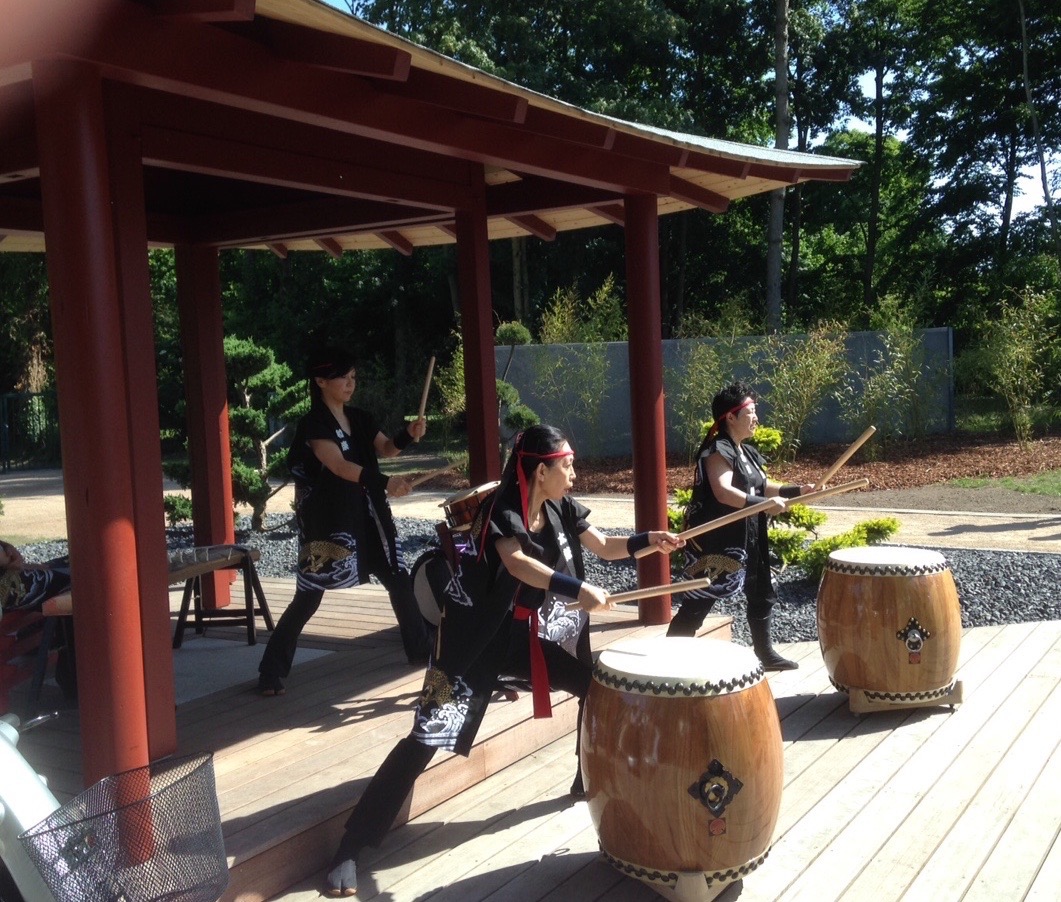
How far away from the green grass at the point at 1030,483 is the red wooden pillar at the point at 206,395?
29.9 feet

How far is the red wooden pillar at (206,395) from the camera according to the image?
21.0ft

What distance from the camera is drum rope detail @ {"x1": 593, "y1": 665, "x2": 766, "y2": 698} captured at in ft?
9.91

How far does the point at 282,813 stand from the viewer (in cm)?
344

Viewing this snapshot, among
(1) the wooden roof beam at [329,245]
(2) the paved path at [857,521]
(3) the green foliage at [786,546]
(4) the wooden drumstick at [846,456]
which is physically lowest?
(2) the paved path at [857,521]

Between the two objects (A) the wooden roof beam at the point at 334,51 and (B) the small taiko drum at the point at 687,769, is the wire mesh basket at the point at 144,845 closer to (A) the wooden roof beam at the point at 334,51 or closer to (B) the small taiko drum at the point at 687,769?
(B) the small taiko drum at the point at 687,769

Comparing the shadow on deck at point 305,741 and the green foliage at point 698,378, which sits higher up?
the green foliage at point 698,378

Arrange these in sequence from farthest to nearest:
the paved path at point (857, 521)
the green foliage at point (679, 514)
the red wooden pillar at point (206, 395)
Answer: the paved path at point (857, 521) → the green foliage at point (679, 514) → the red wooden pillar at point (206, 395)

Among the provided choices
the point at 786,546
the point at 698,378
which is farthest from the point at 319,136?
the point at 698,378

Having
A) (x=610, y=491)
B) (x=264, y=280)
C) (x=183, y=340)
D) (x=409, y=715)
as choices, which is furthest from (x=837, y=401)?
(x=264, y=280)

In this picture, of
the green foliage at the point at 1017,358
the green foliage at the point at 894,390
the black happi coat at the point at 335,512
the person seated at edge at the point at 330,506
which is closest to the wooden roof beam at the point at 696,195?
the person seated at edge at the point at 330,506

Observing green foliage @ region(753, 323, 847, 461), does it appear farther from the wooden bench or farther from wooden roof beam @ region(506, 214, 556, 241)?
the wooden bench

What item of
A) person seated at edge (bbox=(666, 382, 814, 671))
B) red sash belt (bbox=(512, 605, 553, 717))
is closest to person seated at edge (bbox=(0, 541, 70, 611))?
red sash belt (bbox=(512, 605, 553, 717))

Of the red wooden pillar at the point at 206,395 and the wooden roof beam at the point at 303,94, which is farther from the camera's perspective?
the red wooden pillar at the point at 206,395

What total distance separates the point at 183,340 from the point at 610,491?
8719 millimetres
